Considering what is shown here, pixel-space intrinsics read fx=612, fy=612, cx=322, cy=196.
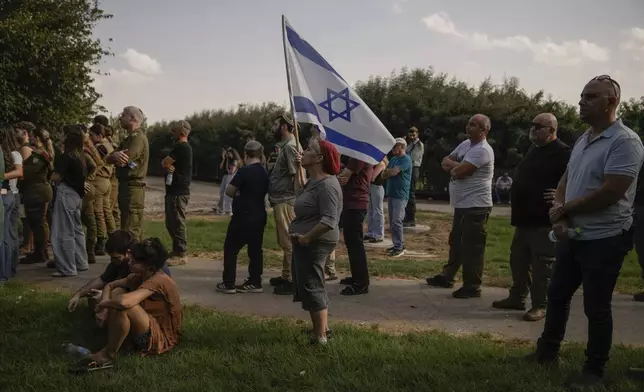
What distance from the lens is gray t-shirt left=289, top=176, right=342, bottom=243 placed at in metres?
4.77

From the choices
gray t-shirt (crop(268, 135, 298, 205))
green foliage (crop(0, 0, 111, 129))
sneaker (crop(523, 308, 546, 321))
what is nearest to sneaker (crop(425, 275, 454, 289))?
sneaker (crop(523, 308, 546, 321))

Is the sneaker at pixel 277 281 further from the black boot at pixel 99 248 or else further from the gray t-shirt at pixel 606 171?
the gray t-shirt at pixel 606 171

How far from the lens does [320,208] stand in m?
4.80

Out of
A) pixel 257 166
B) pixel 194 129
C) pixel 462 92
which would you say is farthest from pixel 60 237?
pixel 194 129

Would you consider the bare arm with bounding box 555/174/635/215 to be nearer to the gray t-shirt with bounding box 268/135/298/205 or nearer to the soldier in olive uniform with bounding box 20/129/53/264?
the gray t-shirt with bounding box 268/135/298/205

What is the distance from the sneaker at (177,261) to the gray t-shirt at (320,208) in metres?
4.21

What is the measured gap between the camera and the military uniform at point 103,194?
28.5 ft

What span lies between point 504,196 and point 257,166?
18.2m

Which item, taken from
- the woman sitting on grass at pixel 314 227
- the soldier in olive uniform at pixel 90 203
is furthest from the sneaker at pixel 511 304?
the soldier in olive uniform at pixel 90 203

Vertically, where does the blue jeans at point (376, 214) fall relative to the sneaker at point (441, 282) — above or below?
above

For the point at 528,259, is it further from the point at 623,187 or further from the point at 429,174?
the point at 429,174

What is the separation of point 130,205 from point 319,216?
4046 mm

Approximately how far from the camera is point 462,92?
27.1m

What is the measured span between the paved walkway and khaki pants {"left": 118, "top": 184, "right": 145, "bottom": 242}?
77 cm
